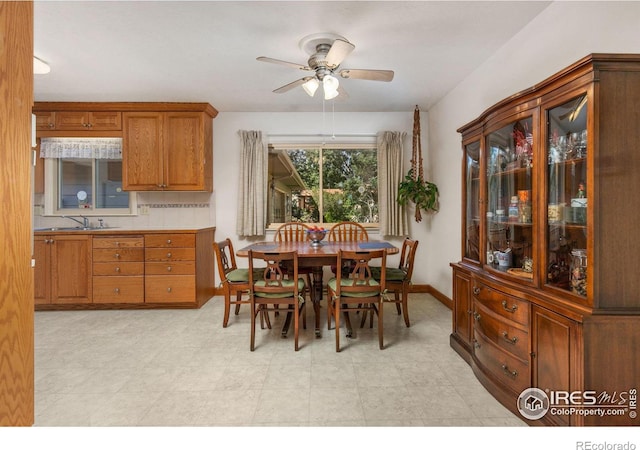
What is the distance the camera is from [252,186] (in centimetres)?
427

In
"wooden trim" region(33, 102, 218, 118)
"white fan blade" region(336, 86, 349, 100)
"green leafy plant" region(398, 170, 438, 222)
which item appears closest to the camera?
"white fan blade" region(336, 86, 349, 100)

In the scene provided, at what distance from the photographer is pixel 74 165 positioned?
13.9ft

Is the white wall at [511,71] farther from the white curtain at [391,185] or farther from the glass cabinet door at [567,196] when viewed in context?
the glass cabinet door at [567,196]

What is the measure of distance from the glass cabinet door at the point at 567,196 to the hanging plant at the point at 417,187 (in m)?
2.33

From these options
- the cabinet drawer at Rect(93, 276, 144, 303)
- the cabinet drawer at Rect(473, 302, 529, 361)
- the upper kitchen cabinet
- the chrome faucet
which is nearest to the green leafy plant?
the cabinet drawer at Rect(473, 302, 529, 361)

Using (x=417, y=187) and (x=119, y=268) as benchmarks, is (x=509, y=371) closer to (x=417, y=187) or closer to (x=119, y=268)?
(x=417, y=187)

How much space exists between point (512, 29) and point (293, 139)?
2.76 m

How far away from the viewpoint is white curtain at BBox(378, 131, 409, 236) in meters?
4.26

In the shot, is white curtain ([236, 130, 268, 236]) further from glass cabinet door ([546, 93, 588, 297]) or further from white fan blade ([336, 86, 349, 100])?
glass cabinet door ([546, 93, 588, 297])

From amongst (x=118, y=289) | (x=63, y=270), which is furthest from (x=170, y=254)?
(x=63, y=270)

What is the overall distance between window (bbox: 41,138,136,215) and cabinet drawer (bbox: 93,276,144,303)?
41.8 inches

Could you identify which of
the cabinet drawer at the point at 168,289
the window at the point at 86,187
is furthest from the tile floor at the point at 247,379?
the window at the point at 86,187

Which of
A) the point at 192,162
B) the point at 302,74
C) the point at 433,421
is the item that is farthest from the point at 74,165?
the point at 433,421

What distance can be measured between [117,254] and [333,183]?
2875 mm
